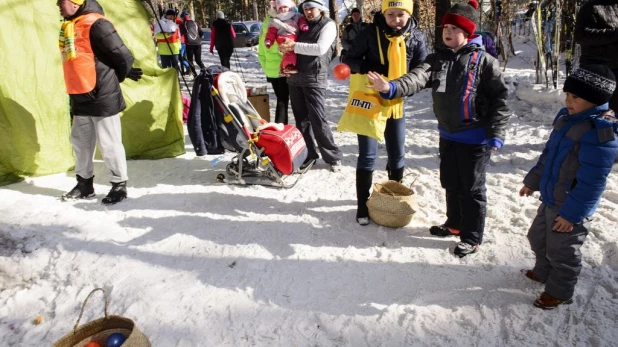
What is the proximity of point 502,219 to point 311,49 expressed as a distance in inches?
97.3

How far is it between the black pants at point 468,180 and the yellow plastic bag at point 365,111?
1.64 feet

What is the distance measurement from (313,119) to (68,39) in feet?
8.07

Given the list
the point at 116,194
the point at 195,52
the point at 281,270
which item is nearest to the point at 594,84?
the point at 281,270

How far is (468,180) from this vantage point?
9.94 feet

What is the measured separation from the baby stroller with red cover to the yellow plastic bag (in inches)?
40.3

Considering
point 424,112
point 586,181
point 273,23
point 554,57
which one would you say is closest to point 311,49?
point 273,23

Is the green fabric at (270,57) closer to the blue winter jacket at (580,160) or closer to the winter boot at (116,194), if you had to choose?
the winter boot at (116,194)

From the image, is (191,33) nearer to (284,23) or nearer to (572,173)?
(284,23)

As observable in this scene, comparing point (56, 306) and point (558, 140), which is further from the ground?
point (558, 140)

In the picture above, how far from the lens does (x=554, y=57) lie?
7.09 m

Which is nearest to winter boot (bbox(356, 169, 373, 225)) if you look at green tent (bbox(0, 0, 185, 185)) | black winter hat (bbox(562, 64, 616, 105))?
black winter hat (bbox(562, 64, 616, 105))

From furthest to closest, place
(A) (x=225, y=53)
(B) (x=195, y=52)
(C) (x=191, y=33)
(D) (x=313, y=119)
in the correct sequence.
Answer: (B) (x=195, y=52) → (C) (x=191, y=33) → (A) (x=225, y=53) → (D) (x=313, y=119)

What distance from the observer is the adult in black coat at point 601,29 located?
3750 millimetres

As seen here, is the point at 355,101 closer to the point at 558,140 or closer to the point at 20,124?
the point at 558,140
